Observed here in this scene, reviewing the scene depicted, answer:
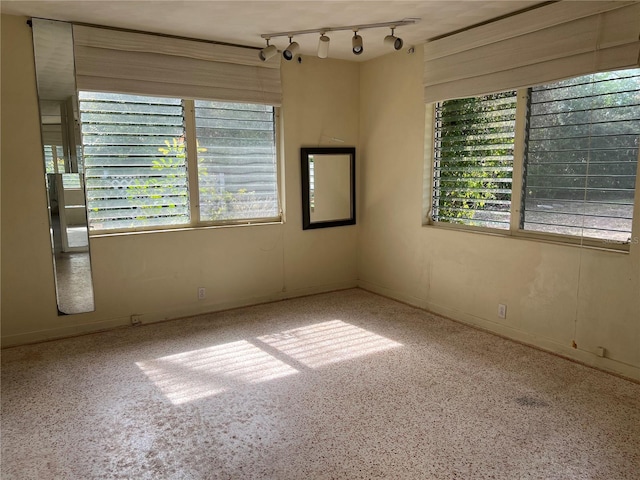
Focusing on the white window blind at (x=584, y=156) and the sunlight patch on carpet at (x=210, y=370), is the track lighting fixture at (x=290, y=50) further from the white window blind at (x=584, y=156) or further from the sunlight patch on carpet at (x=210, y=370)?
the sunlight patch on carpet at (x=210, y=370)

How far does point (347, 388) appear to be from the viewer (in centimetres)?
289

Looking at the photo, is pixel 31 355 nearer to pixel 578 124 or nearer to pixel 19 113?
pixel 19 113

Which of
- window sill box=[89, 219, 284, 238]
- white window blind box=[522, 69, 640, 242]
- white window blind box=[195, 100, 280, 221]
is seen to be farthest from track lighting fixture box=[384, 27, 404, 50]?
window sill box=[89, 219, 284, 238]

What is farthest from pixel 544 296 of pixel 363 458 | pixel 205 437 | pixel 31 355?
pixel 31 355

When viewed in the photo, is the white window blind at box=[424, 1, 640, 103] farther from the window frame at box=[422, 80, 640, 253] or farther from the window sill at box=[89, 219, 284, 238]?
the window sill at box=[89, 219, 284, 238]

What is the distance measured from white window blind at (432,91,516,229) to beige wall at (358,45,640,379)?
6.1 inches

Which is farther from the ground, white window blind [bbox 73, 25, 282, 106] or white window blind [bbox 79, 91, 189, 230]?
white window blind [bbox 73, 25, 282, 106]

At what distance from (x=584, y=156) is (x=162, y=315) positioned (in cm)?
366

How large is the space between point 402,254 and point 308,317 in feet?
3.89

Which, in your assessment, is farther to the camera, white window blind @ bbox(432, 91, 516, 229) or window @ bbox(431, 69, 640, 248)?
white window blind @ bbox(432, 91, 516, 229)

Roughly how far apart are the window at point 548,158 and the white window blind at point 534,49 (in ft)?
0.48

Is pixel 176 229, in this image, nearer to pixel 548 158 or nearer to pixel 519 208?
pixel 519 208

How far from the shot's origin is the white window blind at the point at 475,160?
12.0 ft

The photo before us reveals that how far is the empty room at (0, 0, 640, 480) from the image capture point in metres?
2.43
